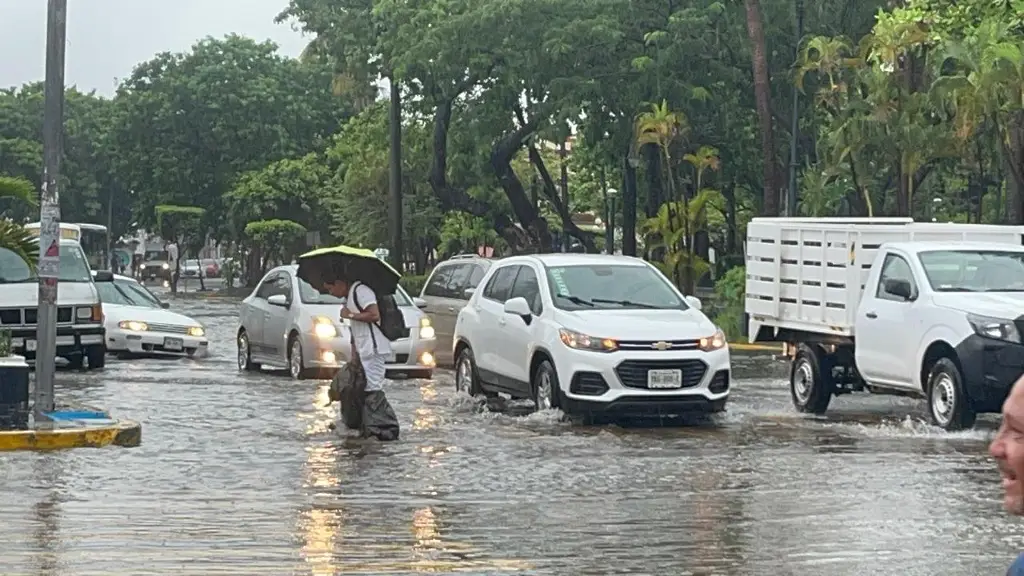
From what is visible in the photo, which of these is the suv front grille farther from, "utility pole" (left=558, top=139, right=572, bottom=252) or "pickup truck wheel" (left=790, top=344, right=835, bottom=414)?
"utility pole" (left=558, top=139, right=572, bottom=252)

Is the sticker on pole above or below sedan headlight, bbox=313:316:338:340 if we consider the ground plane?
above

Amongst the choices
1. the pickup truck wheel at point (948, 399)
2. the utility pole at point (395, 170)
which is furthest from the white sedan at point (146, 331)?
the pickup truck wheel at point (948, 399)

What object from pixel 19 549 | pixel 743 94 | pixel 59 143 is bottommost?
pixel 19 549

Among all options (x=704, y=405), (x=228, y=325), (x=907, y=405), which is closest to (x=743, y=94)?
(x=228, y=325)

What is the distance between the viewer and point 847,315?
60.4 ft

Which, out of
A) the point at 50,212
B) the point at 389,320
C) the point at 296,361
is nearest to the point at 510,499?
the point at 389,320

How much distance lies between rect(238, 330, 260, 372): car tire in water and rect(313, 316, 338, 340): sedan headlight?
9.09ft

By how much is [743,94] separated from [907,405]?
26.4 m

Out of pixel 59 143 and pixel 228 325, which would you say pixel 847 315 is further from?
pixel 228 325

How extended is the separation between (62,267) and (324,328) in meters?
4.72

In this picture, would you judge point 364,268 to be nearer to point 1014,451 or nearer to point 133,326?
point 133,326

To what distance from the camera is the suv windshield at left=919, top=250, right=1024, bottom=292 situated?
56.2ft

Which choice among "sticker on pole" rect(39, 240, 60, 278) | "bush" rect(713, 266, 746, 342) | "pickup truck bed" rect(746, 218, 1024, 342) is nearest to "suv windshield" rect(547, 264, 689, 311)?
"pickup truck bed" rect(746, 218, 1024, 342)

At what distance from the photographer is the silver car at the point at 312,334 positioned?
928 inches
